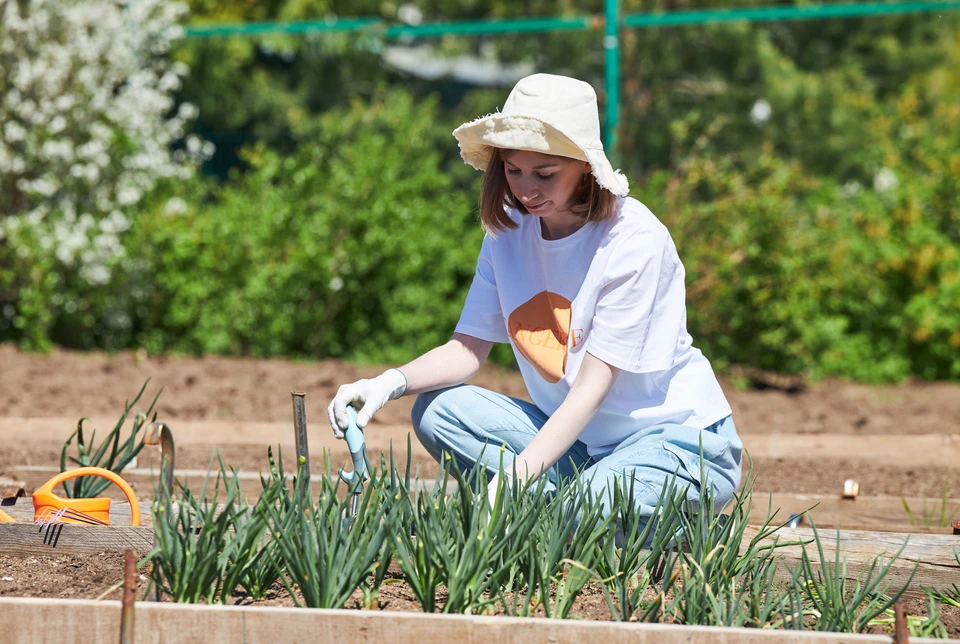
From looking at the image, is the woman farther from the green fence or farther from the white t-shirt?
the green fence

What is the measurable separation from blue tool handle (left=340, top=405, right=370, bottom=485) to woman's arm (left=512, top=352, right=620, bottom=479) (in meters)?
0.35

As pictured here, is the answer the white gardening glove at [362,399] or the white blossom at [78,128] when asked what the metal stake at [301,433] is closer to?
the white gardening glove at [362,399]

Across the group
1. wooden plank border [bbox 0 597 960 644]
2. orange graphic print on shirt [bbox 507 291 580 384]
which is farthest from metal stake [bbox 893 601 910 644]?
orange graphic print on shirt [bbox 507 291 580 384]

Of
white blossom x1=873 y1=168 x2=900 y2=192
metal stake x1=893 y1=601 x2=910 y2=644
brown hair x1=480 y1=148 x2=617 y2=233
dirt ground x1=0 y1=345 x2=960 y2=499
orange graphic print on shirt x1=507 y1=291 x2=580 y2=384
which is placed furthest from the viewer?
white blossom x1=873 y1=168 x2=900 y2=192

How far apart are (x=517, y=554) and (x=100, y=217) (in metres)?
5.08

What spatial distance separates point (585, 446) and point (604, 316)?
1.62ft

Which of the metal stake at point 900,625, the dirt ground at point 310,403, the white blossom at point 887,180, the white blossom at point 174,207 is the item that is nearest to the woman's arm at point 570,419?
the metal stake at point 900,625

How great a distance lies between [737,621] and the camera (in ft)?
6.42

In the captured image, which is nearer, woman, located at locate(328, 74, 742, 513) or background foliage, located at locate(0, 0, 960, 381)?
woman, located at locate(328, 74, 742, 513)

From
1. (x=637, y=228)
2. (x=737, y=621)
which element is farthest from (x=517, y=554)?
(x=637, y=228)

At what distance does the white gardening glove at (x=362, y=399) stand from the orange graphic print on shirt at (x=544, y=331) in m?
0.35

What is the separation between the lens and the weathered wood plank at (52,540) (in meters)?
2.43

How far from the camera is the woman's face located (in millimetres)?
2467

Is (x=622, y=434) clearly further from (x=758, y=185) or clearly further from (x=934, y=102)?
(x=934, y=102)
